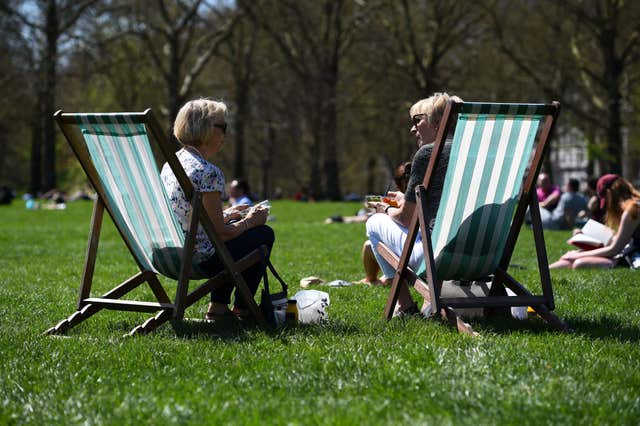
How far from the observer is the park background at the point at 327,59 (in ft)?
103

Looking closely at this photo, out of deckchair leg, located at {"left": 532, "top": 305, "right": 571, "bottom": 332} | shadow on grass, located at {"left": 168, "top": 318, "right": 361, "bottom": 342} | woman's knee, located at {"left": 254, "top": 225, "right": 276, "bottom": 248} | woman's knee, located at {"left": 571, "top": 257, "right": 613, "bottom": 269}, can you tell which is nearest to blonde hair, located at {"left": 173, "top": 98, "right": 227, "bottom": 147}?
woman's knee, located at {"left": 254, "top": 225, "right": 276, "bottom": 248}

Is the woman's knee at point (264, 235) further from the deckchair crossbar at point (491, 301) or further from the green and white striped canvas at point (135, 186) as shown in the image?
the deckchair crossbar at point (491, 301)

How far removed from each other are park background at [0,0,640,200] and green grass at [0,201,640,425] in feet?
72.5

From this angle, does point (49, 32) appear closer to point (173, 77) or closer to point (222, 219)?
point (173, 77)

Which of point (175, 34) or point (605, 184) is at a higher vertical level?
point (175, 34)

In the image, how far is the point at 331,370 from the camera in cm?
432

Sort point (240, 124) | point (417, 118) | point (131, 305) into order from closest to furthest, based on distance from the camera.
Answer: point (131, 305) → point (417, 118) → point (240, 124)

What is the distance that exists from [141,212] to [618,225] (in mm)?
5873

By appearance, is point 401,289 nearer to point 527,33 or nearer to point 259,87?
point 527,33

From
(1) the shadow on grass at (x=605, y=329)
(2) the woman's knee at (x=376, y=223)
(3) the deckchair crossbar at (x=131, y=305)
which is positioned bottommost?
(1) the shadow on grass at (x=605, y=329)

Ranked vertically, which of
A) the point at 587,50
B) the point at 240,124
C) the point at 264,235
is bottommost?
the point at 240,124

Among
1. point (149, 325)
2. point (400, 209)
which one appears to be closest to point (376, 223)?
point (400, 209)

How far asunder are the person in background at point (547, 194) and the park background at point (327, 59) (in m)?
9.11

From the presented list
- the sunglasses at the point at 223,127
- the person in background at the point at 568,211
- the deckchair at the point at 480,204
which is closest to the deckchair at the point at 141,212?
the sunglasses at the point at 223,127
